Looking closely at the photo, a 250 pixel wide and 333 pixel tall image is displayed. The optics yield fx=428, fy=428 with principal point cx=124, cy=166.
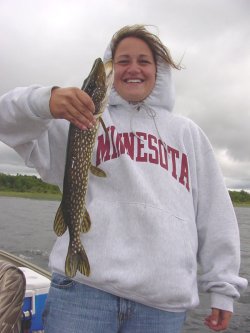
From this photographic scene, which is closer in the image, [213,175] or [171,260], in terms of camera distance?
[171,260]

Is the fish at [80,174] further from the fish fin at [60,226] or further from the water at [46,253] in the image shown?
the water at [46,253]

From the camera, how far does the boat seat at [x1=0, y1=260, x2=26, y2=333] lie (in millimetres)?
2207

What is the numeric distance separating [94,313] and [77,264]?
0.85ft

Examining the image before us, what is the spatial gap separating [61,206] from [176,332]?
93 centimetres

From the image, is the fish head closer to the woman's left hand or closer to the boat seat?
the boat seat

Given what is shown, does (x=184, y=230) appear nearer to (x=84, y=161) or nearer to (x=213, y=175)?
(x=213, y=175)

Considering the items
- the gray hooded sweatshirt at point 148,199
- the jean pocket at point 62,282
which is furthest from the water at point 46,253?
the jean pocket at point 62,282

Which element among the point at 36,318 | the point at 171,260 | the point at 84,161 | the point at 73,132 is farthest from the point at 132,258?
the point at 36,318

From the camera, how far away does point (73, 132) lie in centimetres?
217

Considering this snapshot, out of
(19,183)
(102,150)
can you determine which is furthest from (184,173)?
(19,183)

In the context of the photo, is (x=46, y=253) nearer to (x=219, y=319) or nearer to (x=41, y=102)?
(x=219, y=319)

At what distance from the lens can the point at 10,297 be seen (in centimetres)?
226

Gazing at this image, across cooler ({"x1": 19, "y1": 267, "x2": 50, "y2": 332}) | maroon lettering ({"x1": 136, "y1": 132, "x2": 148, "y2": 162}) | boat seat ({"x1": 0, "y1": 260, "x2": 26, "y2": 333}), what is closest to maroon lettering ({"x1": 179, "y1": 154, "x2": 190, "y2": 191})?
maroon lettering ({"x1": 136, "y1": 132, "x2": 148, "y2": 162})

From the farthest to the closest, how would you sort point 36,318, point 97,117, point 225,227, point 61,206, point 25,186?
1. point 25,186
2. point 36,318
3. point 225,227
4. point 61,206
5. point 97,117
